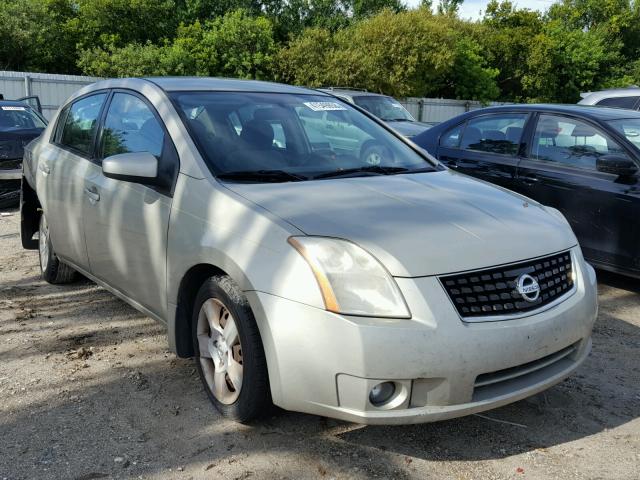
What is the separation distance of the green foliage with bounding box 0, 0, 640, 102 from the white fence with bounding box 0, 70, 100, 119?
5.59m

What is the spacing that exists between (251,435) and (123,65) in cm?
2515

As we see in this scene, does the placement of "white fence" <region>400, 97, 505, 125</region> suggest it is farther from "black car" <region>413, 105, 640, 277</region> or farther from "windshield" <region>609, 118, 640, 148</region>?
"windshield" <region>609, 118, 640, 148</region>

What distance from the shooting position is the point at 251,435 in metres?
2.96

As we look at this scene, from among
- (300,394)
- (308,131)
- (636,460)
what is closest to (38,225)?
(308,131)

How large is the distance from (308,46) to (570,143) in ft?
76.9

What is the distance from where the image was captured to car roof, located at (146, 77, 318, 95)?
379 centimetres

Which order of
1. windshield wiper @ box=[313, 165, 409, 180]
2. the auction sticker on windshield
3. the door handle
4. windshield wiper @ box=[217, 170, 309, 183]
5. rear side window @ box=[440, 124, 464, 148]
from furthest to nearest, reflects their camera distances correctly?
1. rear side window @ box=[440, 124, 464, 148]
2. the auction sticker on windshield
3. the door handle
4. windshield wiper @ box=[313, 165, 409, 180]
5. windshield wiper @ box=[217, 170, 309, 183]

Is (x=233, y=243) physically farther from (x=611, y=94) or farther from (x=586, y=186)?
(x=611, y=94)

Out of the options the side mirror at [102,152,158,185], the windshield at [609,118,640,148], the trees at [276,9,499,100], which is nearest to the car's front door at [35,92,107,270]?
the side mirror at [102,152,158,185]

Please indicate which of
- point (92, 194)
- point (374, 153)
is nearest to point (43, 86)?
point (92, 194)

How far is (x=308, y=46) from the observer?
27688mm

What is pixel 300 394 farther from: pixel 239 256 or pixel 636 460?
Result: pixel 636 460

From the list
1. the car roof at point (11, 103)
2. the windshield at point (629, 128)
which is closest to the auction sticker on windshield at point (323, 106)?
the windshield at point (629, 128)

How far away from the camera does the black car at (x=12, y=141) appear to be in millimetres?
8875
